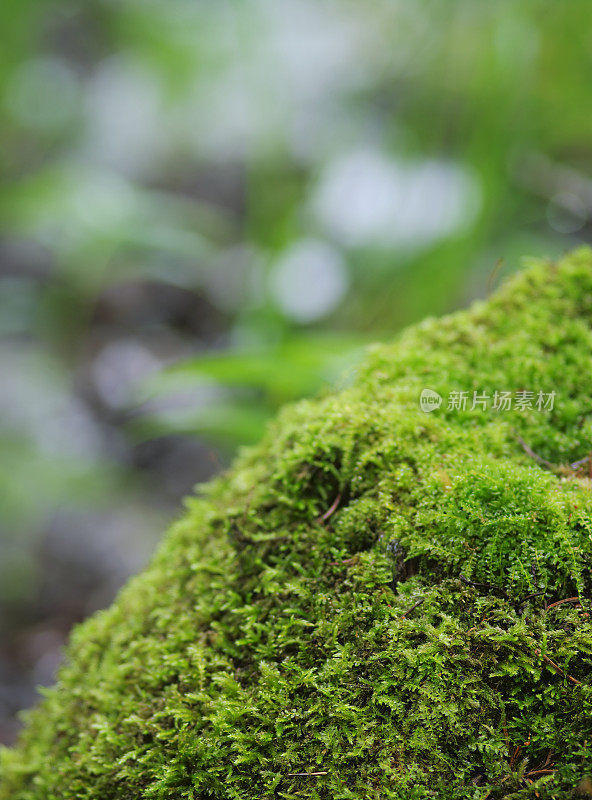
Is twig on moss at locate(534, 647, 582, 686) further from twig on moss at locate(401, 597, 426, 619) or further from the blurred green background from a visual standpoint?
the blurred green background

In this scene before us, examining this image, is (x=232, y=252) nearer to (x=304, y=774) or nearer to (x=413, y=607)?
(x=413, y=607)

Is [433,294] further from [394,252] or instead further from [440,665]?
[440,665]

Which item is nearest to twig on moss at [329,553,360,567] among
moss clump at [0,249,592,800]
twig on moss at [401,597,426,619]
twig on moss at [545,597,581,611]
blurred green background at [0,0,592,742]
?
moss clump at [0,249,592,800]

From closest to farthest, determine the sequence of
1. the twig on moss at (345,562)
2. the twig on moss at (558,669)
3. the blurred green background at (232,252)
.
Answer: the twig on moss at (558,669), the twig on moss at (345,562), the blurred green background at (232,252)

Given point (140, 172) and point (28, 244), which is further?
point (140, 172)

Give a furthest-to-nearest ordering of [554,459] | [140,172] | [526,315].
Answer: [140,172]
[526,315]
[554,459]

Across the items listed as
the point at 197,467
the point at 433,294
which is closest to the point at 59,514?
the point at 197,467

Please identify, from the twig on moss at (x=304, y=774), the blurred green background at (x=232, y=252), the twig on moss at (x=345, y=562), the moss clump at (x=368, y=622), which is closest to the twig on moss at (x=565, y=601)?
the moss clump at (x=368, y=622)

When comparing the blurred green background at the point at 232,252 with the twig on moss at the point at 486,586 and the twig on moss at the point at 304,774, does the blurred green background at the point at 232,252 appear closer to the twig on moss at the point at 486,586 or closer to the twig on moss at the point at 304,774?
the twig on moss at the point at 486,586
